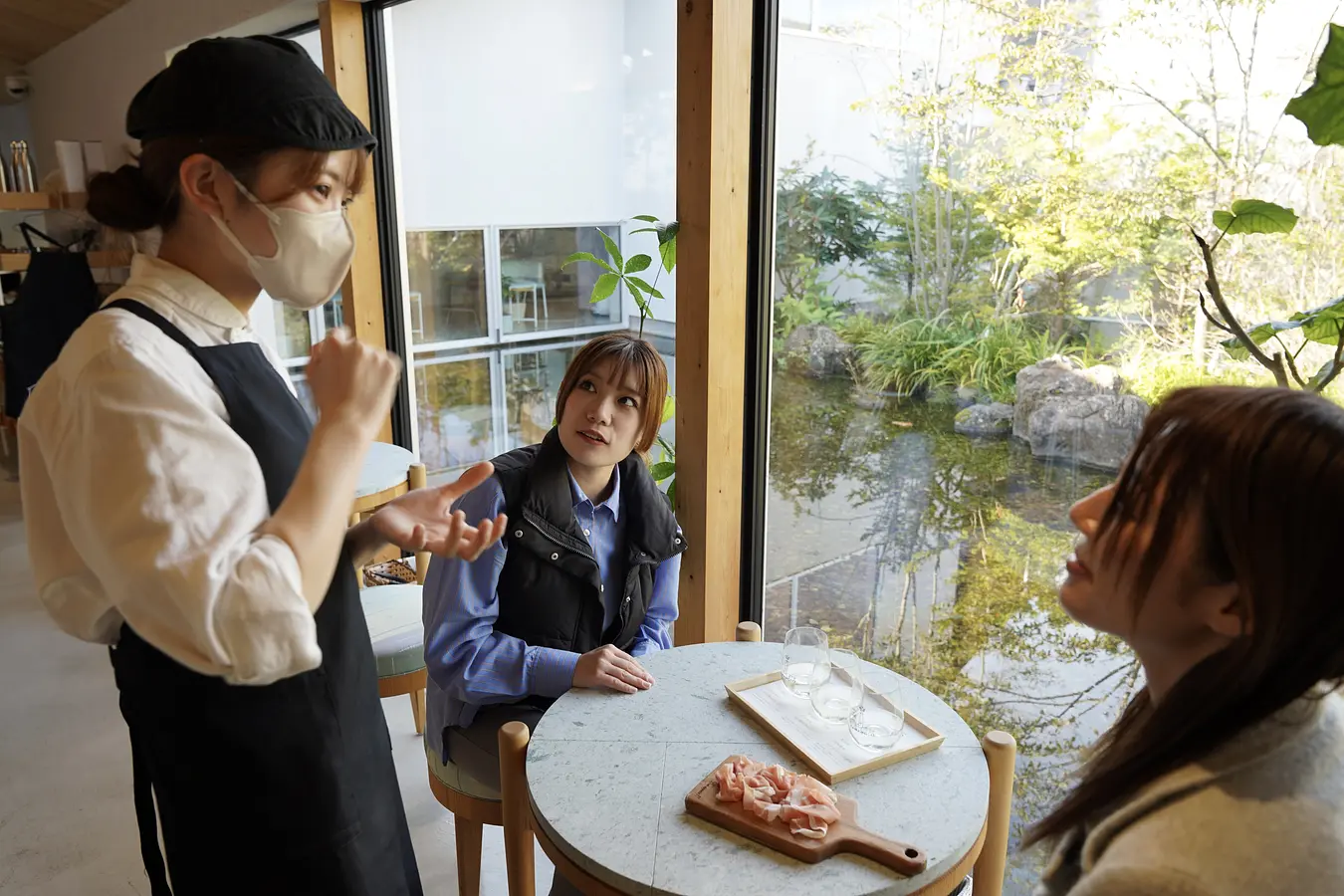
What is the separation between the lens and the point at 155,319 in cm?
93

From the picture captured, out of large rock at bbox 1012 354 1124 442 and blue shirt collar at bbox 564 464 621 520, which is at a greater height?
large rock at bbox 1012 354 1124 442

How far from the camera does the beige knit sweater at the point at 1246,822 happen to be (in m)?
0.67

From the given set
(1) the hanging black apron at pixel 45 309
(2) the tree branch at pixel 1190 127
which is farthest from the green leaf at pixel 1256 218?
(1) the hanging black apron at pixel 45 309

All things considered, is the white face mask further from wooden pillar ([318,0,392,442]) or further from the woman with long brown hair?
wooden pillar ([318,0,392,442])

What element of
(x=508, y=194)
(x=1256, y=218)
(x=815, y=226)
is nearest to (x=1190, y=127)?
(x=1256, y=218)

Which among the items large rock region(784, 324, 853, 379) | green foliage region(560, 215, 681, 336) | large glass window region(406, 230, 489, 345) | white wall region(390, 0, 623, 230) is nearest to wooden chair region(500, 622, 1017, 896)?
large rock region(784, 324, 853, 379)

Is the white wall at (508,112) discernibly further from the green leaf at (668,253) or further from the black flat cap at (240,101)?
the black flat cap at (240,101)

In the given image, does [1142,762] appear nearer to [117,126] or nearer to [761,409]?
[761,409]

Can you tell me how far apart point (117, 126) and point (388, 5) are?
8.00ft

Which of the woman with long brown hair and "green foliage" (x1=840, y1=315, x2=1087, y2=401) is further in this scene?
"green foliage" (x1=840, y1=315, x2=1087, y2=401)

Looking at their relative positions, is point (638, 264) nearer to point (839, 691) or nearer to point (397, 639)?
point (397, 639)

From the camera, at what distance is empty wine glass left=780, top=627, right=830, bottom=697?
154 cm

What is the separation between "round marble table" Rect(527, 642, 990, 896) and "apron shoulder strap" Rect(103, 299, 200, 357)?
766mm

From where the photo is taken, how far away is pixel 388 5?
335cm
